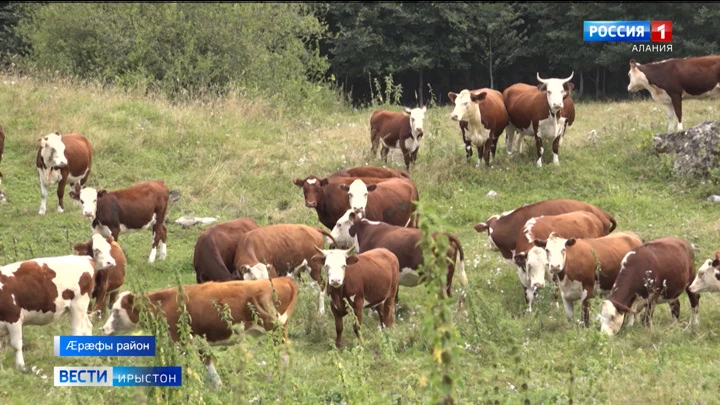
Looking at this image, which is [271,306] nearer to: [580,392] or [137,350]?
[137,350]

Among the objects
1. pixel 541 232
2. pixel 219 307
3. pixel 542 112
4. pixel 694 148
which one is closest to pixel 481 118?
pixel 542 112

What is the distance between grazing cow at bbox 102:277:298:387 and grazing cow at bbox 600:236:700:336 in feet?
12.1

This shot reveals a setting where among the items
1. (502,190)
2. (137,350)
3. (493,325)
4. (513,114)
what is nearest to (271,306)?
(137,350)

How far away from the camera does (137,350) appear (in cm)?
960

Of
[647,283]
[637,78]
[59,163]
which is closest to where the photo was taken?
[647,283]

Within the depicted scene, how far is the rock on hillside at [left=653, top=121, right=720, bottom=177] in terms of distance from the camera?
18.3 m

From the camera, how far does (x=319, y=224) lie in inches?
696

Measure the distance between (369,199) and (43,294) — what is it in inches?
235

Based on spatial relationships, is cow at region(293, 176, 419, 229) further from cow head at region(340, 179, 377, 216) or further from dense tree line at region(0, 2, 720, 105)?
dense tree line at region(0, 2, 720, 105)

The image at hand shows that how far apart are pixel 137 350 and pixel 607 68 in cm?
3234

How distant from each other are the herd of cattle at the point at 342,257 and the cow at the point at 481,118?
0.03 m

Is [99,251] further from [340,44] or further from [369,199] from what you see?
[340,44]

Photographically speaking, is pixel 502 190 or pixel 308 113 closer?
pixel 502 190

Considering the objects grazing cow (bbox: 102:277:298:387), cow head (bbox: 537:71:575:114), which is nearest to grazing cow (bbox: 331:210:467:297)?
grazing cow (bbox: 102:277:298:387)
